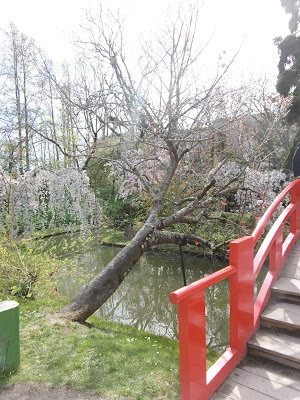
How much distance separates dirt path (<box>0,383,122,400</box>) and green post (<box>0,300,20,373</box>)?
0.70 ft

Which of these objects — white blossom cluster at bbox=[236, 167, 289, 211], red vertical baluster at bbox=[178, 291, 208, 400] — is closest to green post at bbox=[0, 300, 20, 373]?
red vertical baluster at bbox=[178, 291, 208, 400]

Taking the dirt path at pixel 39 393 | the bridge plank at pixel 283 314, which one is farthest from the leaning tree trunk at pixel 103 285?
the bridge plank at pixel 283 314

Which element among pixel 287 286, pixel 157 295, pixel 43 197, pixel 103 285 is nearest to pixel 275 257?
pixel 287 286

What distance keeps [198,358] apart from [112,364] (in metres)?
1.51

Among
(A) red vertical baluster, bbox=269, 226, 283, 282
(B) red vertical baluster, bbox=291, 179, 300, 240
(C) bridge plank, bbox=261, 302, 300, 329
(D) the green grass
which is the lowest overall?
(D) the green grass

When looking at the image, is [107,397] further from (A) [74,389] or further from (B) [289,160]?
(B) [289,160]

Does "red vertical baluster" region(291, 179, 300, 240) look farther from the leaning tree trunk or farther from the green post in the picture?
the green post

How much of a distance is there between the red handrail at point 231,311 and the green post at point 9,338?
5.53ft

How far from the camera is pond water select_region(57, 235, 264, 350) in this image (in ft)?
17.1

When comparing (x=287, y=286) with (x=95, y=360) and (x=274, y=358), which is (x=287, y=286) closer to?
(x=274, y=358)

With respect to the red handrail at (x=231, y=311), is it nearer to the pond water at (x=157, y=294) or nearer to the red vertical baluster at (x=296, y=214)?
the red vertical baluster at (x=296, y=214)

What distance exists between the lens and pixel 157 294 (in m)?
6.71

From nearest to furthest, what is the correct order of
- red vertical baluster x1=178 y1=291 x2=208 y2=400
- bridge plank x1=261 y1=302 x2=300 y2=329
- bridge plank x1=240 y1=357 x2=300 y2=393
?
red vertical baluster x1=178 y1=291 x2=208 y2=400 → bridge plank x1=240 y1=357 x2=300 y2=393 → bridge plank x1=261 y1=302 x2=300 y2=329

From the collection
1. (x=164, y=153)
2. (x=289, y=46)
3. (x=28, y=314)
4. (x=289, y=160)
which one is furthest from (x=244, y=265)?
(x=289, y=46)
